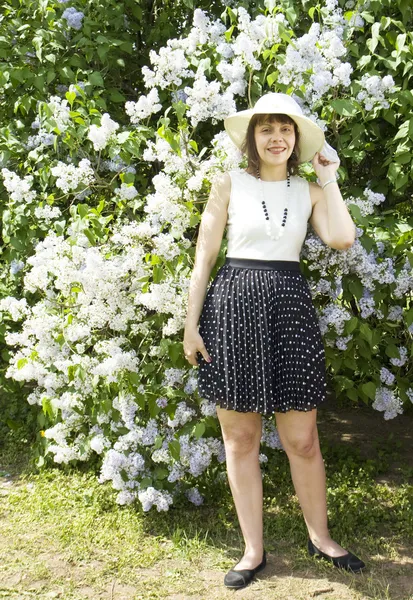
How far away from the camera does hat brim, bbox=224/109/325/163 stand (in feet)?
10.1

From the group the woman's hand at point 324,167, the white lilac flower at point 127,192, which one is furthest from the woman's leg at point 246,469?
the white lilac flower at point 127,192

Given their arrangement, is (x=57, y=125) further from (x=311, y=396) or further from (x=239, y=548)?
(x=239, y=548)

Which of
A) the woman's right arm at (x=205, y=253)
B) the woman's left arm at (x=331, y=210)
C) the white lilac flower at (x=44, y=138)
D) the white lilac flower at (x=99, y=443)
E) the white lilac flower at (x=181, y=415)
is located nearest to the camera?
the woman's left arm at (x=331, y=210)

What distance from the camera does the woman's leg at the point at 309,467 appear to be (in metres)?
3.15

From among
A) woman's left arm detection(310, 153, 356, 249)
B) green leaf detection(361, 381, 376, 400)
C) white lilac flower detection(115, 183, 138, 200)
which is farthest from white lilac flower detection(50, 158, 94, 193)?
green leaf detection(361, 381, 376, 400)

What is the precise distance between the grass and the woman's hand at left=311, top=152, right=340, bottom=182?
152cm

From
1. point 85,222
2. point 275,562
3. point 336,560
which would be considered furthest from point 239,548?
point 85,222

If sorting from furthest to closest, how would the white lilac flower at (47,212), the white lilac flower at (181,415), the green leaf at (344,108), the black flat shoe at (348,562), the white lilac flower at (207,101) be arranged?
the white lilac flower at (47,212) < the white lilac flower at (181,415) < the green leaf at (344,108) < the white lilac flower at (207,101) < the black flat shoe at (348,562)

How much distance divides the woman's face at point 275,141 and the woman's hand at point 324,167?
0.41 ft

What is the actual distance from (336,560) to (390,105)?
6.36ft

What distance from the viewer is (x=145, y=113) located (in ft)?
11.9

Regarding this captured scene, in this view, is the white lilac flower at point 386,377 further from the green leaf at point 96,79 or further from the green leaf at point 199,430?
the green leaf at point 96,79

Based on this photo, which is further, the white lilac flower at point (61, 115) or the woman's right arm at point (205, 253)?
the white lilac flower at point (61, 115)

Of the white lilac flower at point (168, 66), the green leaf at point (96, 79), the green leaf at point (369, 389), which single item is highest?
the green leaf at point (96, 79)
